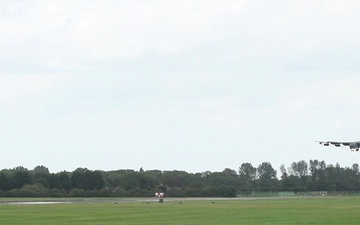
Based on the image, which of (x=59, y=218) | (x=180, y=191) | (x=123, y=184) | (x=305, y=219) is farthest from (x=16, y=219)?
(x=123, y=184)

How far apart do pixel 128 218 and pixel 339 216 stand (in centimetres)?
1436

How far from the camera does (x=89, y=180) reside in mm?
184250

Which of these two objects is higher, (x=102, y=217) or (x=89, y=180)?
(x=89, y=180)

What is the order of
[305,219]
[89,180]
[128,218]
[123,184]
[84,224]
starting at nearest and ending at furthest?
[84,224] < [305,219] < [128,218] < [89,180] < [123,184]

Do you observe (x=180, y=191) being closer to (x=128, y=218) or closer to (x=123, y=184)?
(x=123, y=184)

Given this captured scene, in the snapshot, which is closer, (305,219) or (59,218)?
(305,219)

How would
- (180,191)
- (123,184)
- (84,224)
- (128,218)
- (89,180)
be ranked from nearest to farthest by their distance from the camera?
(84,224)
(128,218)
(180,191)
(89,180)
(123,184)

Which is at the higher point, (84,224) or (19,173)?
(19,173)

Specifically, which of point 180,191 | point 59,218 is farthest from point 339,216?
point 180,191

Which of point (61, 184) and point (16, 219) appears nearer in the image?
point (16, 219)

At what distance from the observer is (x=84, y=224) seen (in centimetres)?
5666

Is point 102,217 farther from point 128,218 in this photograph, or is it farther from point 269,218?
point 269,218

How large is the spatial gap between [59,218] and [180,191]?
4222 inches

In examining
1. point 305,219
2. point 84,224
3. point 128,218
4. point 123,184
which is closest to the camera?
point 84,224
